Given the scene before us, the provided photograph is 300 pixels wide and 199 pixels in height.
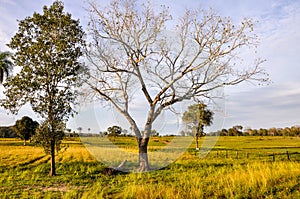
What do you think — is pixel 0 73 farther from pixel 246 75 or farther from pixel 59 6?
pixel 246 75

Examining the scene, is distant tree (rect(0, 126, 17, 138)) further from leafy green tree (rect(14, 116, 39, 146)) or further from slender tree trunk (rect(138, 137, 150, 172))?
slender tree trunk (rect(138, 137, 150, 172))

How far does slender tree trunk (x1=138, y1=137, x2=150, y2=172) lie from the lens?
19.7m

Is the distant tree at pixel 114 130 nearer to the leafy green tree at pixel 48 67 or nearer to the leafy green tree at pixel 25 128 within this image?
the leafy green tree at pixel 48 67

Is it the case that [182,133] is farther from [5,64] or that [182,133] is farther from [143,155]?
[5,64]

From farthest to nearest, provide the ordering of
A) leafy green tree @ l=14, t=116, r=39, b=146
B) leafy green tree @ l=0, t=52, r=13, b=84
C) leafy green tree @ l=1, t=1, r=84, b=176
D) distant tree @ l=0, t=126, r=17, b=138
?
distant tree @ l=0, t=126, r=17, b=138
leafy green tree @ l=14, t=116, r=39, b=146
leafy green tree @ l=0, t=52, r=13, b=84
leafy green tree @ l=1, t=1, r=84, b=176

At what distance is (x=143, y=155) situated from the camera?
19906mm

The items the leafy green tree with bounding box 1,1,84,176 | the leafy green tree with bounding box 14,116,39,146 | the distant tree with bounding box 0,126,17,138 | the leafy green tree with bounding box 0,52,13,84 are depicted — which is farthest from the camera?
the distant tree with bounding box 0,126,17,138

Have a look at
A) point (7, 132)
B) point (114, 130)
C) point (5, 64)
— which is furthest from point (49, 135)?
point (7, 132)

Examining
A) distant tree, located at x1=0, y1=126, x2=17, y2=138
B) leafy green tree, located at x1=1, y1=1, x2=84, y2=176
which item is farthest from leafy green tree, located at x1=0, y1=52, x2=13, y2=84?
distant tree, located at x1=0, y1=126, x2=17, y2=138

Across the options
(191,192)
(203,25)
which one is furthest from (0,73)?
(191,192)

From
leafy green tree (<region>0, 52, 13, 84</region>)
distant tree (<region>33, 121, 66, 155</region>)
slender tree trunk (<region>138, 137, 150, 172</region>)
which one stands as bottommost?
slender tree trunk (<region>138, 137, 150, 172</region>)

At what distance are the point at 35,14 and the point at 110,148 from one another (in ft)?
Result: 40.0

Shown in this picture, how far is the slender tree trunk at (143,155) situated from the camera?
19.7m

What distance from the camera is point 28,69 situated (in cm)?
1719
